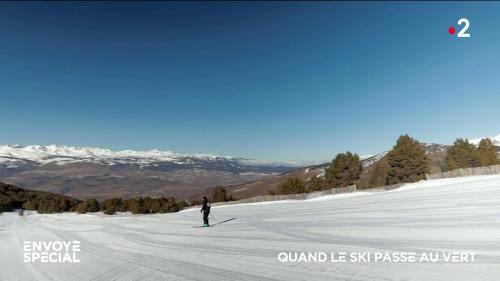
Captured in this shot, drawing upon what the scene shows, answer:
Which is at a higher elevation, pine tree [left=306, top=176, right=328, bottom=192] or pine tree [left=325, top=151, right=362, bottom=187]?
pine tree [left=325, top=151, right=362, bottom=187]

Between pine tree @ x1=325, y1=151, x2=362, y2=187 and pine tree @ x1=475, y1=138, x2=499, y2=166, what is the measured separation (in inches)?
1321

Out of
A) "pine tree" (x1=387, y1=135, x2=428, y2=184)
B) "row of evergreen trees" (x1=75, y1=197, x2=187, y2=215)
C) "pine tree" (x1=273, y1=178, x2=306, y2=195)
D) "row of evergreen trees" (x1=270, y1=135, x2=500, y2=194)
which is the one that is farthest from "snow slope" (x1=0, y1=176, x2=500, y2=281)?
"pine tree" (x1=387, y1=135, x2=428, y2=184)

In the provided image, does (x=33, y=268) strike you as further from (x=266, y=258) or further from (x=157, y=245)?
(x=266, y=258)

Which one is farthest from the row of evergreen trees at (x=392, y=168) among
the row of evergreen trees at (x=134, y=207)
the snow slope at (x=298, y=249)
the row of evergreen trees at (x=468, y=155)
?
the snow slope at (x=298, y=249)

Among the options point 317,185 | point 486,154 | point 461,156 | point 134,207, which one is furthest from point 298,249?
point 486,154

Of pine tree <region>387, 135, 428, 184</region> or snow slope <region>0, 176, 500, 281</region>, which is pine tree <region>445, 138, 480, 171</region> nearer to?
pine tree <region>387, 135, 428, 184</region>

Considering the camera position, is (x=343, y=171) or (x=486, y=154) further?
(x=486, y=154)

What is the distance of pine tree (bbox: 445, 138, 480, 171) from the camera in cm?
8969

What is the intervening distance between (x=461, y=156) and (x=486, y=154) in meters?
5.58

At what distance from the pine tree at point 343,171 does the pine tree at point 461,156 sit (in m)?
27.4

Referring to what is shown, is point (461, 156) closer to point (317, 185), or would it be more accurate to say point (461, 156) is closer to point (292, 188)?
point (317, 185)

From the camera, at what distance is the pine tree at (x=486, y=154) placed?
284 feet

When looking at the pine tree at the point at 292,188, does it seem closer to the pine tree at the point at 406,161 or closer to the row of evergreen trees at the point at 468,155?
the pine tree at the point at 406,161

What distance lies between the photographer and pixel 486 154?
89250 millimetres
